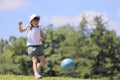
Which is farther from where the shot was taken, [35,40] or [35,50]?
[35,40]

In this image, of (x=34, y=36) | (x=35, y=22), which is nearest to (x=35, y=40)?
(x=34, y=36)

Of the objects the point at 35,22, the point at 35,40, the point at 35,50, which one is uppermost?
the point at 35,22

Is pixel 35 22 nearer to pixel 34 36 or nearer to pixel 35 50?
pixel 34 36

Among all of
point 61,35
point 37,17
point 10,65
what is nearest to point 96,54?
point 61,35

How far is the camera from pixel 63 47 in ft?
225

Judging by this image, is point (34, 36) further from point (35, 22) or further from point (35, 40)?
point (35, 22)

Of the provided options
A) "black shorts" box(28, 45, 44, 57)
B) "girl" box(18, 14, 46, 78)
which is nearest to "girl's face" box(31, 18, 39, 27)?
"girl" box(18, 14, 46, 78)

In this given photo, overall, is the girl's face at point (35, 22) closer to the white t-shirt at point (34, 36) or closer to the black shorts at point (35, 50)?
the white t-shirt at point (34, 36)

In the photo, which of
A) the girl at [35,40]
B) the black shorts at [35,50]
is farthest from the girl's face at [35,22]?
the black shorts at [35,50]

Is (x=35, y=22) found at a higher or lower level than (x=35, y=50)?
higher

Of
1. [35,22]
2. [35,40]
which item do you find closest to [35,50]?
[35,40]

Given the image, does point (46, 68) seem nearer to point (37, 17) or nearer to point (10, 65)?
point (10, 65)

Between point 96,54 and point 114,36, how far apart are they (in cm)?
469

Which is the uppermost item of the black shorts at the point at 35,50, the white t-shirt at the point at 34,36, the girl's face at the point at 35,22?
the girl's face at the point at 35,22
